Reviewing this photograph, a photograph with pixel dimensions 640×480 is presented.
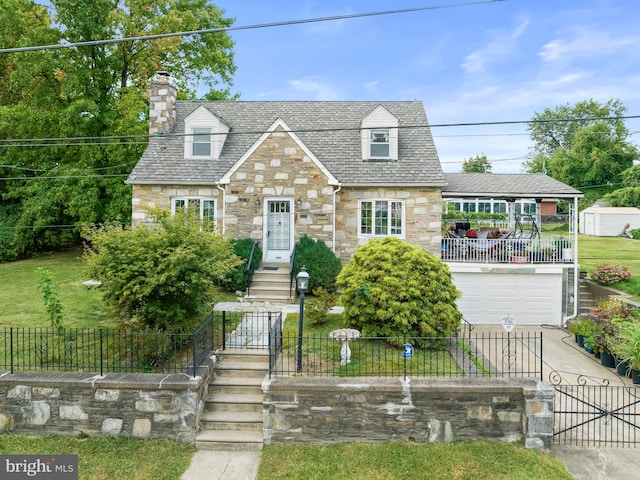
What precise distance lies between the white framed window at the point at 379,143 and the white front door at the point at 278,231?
13.0 feet

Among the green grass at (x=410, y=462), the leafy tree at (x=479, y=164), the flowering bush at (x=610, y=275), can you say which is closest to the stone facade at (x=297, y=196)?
the flowering bush at (x=610, y=275)

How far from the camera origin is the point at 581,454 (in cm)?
691

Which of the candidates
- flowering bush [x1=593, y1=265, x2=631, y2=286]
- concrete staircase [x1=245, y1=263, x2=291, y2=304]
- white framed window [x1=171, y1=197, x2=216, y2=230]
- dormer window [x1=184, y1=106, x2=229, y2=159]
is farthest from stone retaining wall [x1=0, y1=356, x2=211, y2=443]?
flowering bush [x1=593, y1=265, x2=631, y2=286]

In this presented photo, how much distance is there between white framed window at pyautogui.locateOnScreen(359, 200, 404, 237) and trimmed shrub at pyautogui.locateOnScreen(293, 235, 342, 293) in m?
2.08

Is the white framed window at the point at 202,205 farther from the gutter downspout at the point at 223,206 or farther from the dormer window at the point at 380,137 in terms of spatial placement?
the dormer window at the point at 380,137

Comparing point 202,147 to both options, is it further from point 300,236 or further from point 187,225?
point 187,225

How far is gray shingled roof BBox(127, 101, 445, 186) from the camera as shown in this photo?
50.3 feet

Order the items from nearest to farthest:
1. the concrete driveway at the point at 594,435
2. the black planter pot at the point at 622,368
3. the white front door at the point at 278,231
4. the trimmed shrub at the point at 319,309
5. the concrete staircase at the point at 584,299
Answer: the concrete driveway at the point at 594,435, the black planter pot at the point at 622,368, the trimmed shrub at the point at 319,309, the white front door at the point at 278,231, the concrete staircase at the point at 584,299

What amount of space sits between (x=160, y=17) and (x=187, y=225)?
14.9 m

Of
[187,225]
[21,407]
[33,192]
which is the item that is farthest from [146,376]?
[33,192]

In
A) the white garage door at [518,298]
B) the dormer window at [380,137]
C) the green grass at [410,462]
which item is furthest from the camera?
the dormer window at [380,137]

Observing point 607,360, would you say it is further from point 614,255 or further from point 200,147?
point 614,255

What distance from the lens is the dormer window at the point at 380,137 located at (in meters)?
15.9

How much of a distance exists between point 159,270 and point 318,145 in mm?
10019
